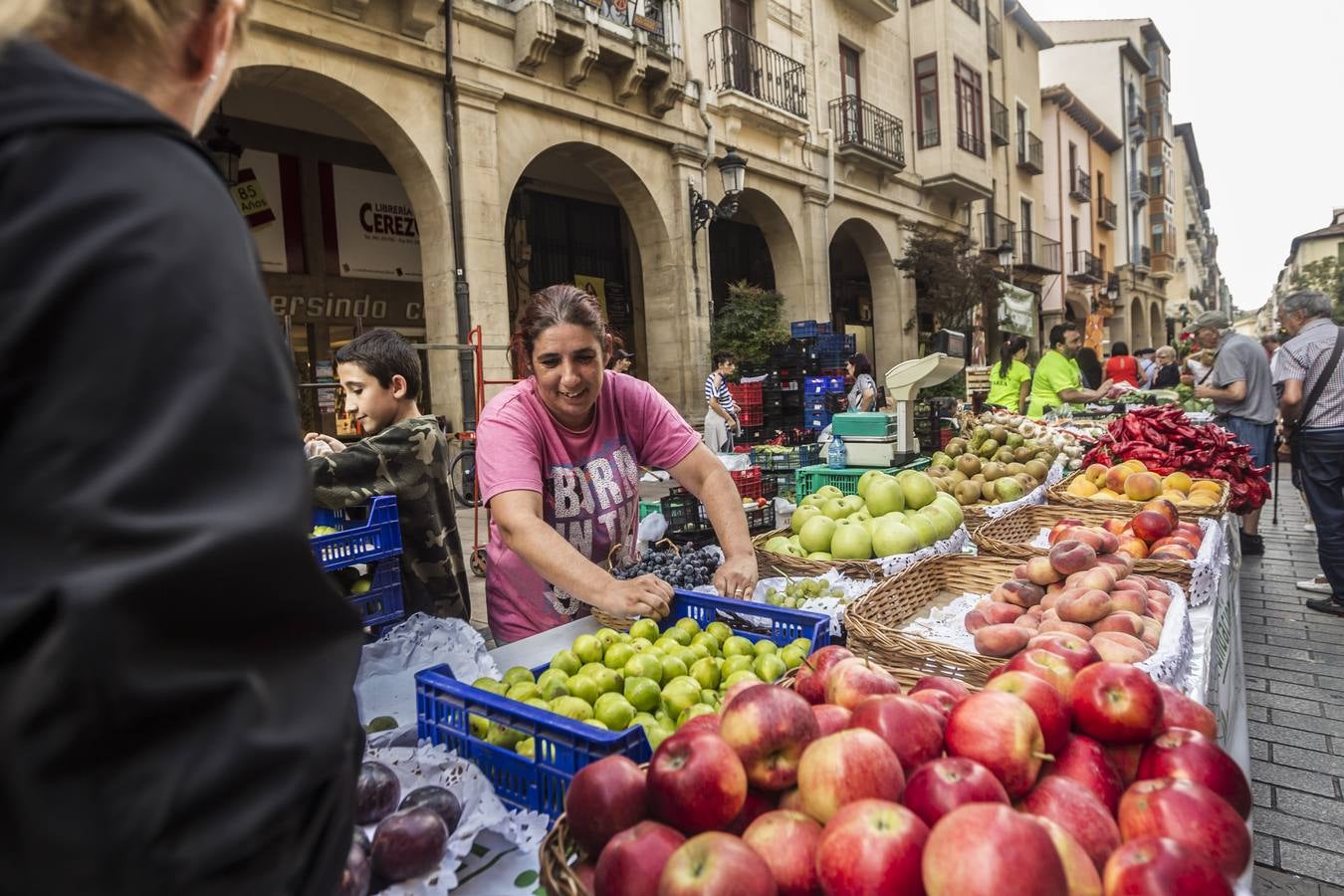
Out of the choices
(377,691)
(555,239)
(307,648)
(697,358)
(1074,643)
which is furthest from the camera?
(555,239)

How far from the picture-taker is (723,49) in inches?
543

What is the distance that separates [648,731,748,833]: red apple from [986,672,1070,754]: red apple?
22.7 inches

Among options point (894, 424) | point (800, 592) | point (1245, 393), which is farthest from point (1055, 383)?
point (800, 592)

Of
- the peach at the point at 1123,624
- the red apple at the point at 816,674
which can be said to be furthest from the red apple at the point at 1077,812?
the peach at the point at 1123,624

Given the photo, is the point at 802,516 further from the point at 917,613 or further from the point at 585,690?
the point at 585,690

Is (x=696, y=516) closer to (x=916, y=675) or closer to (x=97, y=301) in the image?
(x=916, y=675)

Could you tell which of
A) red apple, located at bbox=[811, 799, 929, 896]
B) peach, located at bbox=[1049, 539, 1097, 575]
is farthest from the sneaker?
red apple, located at bbox=[811, 799, 929, 896]

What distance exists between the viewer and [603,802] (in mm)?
1273

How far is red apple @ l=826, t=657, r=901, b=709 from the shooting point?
158cm

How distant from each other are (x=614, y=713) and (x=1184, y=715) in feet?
3.99

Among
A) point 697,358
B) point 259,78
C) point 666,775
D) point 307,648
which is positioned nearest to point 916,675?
point 666,775

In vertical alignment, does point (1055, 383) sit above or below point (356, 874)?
above

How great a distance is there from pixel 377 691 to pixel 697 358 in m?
11.6

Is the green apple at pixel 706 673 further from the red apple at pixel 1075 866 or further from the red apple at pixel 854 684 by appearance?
the red apple at pixel 1075 866
